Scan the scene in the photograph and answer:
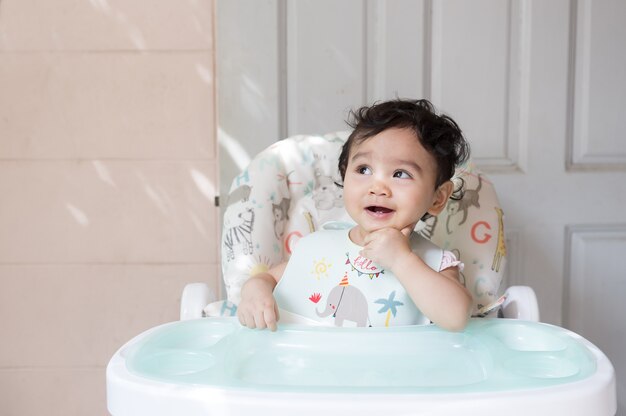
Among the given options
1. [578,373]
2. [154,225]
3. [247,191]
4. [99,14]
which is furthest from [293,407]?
[99,14]

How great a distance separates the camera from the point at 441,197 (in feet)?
4.04

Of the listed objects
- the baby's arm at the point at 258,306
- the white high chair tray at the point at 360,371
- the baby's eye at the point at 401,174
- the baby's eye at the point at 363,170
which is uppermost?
the baby's eye at the point at 363,170

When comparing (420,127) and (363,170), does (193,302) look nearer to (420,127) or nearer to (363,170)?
(363,170)

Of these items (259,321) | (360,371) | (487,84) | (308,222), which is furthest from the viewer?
(487,84)

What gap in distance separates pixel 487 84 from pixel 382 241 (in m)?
0.89

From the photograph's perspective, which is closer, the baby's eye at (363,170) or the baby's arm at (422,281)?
the baby's arm at (422,281)

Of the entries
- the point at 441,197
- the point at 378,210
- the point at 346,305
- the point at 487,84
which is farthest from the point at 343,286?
the point at 487,84

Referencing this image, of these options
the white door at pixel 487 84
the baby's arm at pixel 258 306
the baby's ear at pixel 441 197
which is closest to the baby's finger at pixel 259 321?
the baby's arm at pixel 258 306

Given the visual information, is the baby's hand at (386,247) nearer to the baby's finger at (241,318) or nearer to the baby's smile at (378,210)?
the baby's smile at (378,210)

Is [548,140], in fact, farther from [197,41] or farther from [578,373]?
[578,373]

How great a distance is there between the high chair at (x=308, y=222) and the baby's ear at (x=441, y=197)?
0.10 m

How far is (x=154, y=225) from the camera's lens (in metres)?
1.92

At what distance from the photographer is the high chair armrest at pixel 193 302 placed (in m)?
1.21

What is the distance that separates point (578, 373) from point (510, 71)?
3.77 feet
